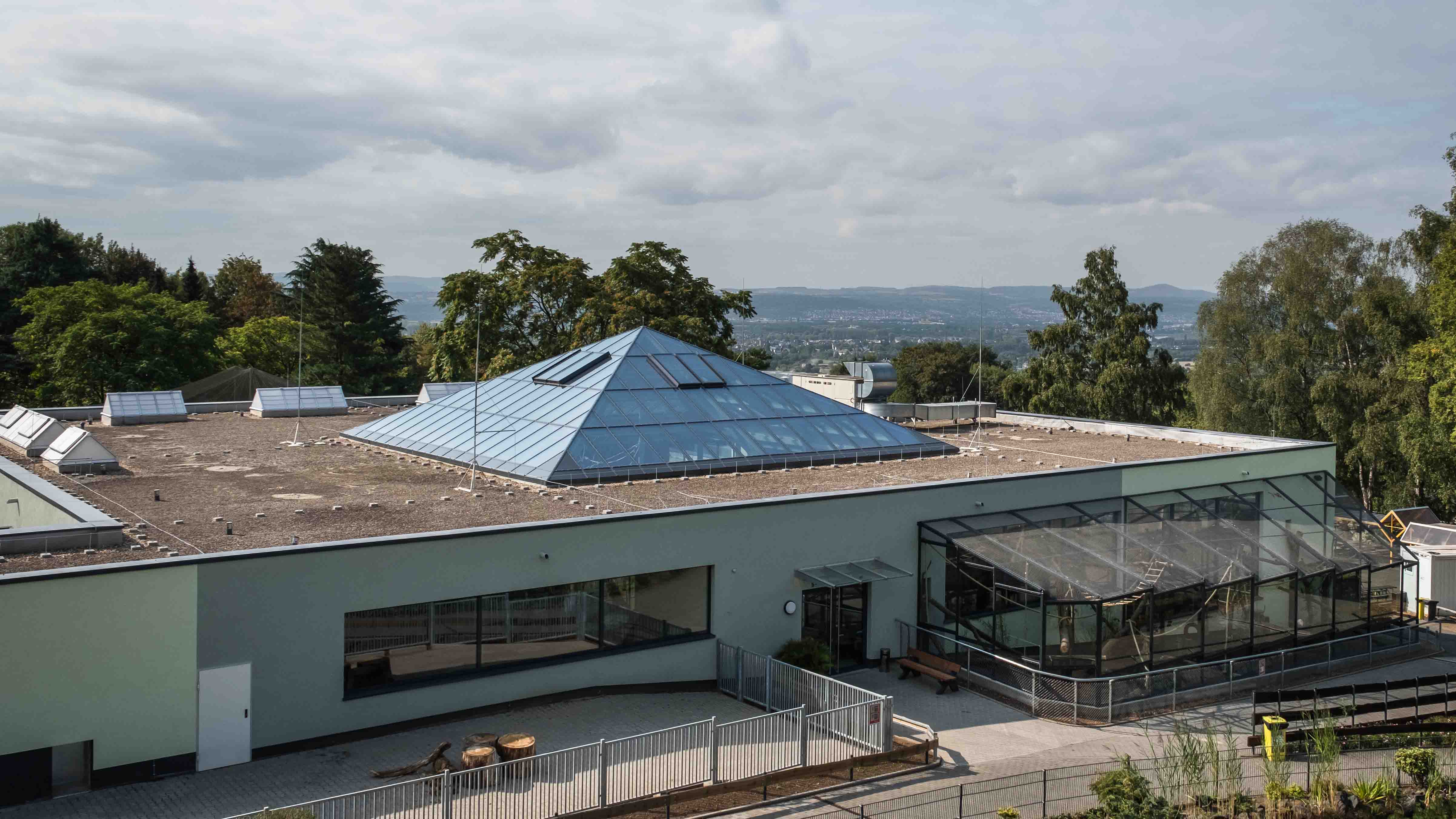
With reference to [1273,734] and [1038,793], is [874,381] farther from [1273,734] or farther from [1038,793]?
[1038,793]

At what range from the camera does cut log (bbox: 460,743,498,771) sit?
1659 cm

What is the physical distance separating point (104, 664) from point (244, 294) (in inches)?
3294

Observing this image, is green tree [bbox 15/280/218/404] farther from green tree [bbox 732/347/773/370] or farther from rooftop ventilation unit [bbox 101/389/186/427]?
green tree [bbox 732/347/773/370]

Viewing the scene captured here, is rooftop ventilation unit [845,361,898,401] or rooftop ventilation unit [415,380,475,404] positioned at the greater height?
rooftop ventilation unit [845,361,898,401]

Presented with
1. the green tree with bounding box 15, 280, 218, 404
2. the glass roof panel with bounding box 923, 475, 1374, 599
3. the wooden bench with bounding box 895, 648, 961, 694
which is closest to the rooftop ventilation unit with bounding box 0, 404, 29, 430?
the green tree with bounding box 15, 280, 218, 404

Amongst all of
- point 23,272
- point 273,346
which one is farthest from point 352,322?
point 23,272

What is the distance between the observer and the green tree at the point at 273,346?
70.2 m

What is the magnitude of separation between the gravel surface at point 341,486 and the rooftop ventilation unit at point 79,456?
0.43m

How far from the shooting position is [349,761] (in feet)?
56.4

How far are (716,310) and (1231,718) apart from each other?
40596 millimetres

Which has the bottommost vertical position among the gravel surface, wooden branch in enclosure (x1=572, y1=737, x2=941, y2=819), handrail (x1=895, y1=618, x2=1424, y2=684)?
wooden branch in enclosure (x1=572, y1=737, x2=941, y2=819)

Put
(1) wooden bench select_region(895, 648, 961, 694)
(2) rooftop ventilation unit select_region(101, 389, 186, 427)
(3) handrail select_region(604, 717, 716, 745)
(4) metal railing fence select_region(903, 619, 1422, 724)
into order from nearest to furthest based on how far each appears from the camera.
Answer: (3) handrail select_region(604, 717, 716, 745)
(4) metal railing fence select_region(903, 619, 1422, 724)
(1) wooden bench select_region(895, 648, 961, 694)
(2) rooftop ventilation unit select_region(101, 389, 186, 427)

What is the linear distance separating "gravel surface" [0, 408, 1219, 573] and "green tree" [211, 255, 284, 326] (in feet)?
180

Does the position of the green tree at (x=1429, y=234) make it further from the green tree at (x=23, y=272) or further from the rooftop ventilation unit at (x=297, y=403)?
the green tree at (x=23, y=272)
